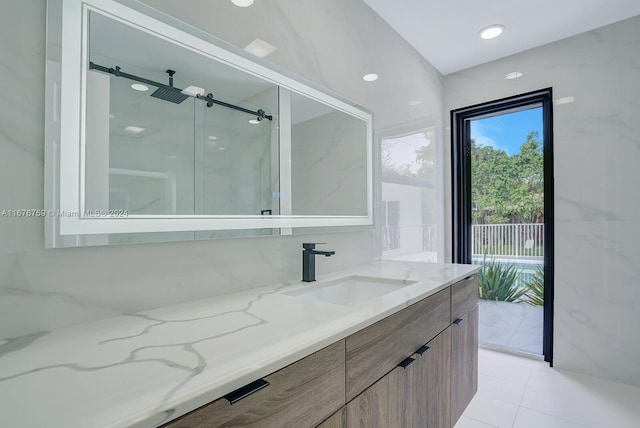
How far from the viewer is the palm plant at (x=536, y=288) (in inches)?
104

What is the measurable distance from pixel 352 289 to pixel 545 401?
5.14 ft

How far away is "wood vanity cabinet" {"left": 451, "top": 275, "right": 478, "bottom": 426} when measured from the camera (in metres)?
1.58

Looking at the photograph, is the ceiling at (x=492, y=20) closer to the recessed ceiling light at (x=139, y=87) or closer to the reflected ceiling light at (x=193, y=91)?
the reflected ceiling light at (x=193, y=91)

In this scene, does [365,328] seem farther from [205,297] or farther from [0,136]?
[0,136]

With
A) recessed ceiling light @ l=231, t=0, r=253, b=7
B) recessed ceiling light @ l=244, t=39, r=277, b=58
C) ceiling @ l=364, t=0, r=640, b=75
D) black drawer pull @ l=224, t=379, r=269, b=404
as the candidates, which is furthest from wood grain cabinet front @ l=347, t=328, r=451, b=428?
ceiling @ l=364, t=0, r=640, b=75

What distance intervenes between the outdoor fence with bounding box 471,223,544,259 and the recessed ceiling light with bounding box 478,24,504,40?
4.93 ft

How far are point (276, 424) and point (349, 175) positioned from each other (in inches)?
55.5

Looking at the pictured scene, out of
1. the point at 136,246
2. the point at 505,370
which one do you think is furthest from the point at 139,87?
the point at 505,370

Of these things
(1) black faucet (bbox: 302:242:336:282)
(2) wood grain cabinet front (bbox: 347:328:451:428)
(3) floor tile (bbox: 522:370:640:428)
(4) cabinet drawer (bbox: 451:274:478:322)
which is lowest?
(3) floor tile (bbox: 522:370:640:428)

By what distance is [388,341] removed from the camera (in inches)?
40.6

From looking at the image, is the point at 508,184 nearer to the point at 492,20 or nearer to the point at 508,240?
the point at 508,240

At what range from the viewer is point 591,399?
2070 millimetres

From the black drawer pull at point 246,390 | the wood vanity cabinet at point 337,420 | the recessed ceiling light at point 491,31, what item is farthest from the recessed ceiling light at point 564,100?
the black drawer pull at point 246,390

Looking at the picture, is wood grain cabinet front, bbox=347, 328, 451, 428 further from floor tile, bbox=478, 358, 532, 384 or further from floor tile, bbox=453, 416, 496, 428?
floor tile, bbox=478, 358, 532, 384
